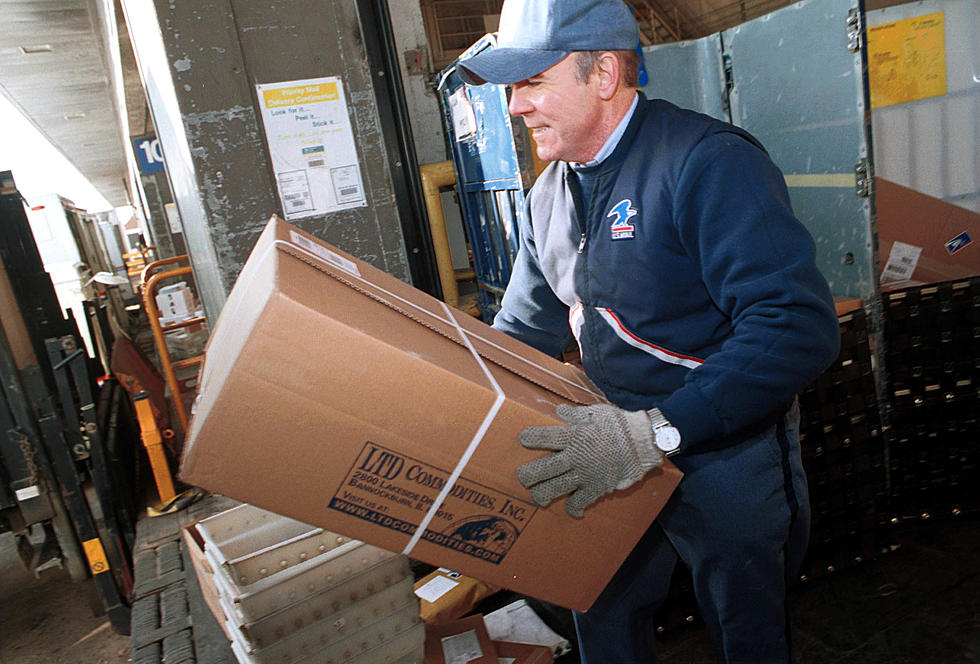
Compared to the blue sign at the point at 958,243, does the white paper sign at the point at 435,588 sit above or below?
below

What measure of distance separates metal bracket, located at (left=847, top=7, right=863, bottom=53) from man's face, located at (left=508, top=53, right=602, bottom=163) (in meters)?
1.72

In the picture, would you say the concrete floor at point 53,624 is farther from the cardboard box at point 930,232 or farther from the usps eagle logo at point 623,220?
the cardboard box at point 930,232

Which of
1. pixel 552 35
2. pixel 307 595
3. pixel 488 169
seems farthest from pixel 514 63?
pixel 488 169

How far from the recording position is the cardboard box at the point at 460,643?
222 centimetres

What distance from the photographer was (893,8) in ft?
10.8

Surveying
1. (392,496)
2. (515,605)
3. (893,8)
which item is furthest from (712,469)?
(893,8)

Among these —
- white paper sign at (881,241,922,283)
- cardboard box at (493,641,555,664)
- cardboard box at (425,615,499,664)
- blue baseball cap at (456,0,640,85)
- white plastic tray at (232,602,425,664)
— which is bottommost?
cardboard box at (493,641,555,664)

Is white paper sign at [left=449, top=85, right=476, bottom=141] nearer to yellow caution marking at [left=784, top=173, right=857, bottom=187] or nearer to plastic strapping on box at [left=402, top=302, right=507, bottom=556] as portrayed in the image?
yellow caution marking at [left=784, top=173, right=857, bottom=187]

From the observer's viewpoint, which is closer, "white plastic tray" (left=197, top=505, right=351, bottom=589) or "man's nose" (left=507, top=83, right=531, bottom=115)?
"man's nose" (left=507, top=83, right=531, bottom=115)

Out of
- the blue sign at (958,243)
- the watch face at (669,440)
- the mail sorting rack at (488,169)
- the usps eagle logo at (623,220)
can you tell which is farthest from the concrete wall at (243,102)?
the blue sign at (958,243)

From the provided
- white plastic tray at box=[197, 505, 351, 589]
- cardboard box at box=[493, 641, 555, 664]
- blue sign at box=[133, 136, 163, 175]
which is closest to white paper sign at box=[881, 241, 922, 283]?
cardboard box at box=[493, 641, 555, 664]

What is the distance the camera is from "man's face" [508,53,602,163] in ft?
4.81

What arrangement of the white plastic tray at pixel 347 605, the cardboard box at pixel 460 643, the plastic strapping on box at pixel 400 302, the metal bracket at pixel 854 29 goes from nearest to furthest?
the plastic strapping on box at pixel 400 302, the white plastic tray at pixel 347 605, the cardboard box at pixel 460 643, the metal bracket at pixel 854 29

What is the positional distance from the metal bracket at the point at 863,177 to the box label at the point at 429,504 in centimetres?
225
